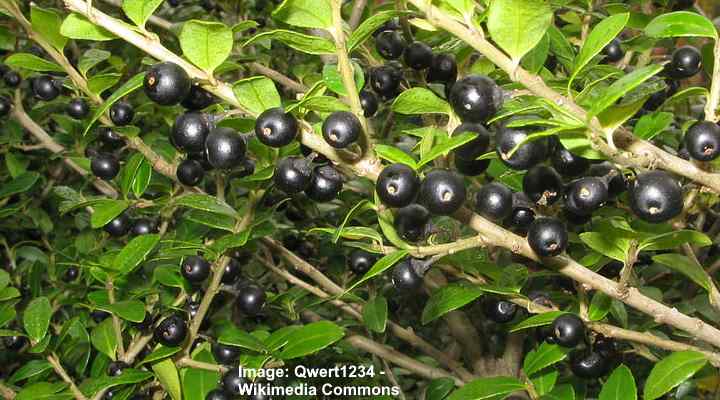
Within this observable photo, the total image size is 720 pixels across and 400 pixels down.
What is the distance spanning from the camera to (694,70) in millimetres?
1914

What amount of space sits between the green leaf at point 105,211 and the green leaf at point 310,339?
2.25ft

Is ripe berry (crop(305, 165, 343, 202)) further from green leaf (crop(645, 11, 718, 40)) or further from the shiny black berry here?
green leaf (crop(645, 11, 718, 40))

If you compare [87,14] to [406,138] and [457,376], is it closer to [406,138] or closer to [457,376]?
[406,138]

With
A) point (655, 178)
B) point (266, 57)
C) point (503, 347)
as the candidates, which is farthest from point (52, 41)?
point (503, 347)

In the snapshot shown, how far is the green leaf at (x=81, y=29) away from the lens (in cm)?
157

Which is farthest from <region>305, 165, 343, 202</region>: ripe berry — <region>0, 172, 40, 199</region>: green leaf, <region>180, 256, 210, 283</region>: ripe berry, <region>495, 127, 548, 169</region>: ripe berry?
<region>0, 172, 40, 199</region>: green leaf

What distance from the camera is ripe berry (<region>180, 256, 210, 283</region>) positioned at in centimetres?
216

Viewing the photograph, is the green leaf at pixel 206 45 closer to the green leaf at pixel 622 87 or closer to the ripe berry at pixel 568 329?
the green leaf at pixel 622 87

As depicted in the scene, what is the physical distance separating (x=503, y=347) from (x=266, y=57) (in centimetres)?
171

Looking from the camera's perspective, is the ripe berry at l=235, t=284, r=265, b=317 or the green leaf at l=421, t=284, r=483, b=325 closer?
the green leaf at l=421, t=284, r=483, b=325

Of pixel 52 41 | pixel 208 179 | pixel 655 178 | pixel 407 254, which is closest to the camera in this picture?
pixel 655 178

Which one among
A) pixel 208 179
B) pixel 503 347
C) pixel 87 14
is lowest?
pixel 503 347

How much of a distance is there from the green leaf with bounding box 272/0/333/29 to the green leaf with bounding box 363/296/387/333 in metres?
1.06

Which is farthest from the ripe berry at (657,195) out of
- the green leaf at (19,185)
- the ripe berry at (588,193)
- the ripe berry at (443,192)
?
the green leaf at (19,185)
